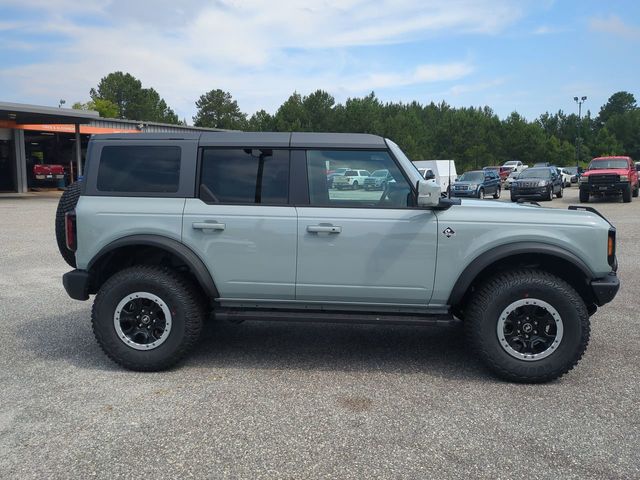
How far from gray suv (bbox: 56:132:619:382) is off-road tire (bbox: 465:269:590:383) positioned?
0.01 metres

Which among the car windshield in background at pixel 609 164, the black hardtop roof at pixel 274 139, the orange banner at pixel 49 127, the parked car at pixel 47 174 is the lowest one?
the parked car at pixel 47 174

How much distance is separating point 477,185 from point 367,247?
24.6m

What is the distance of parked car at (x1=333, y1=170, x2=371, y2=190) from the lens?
15.4 ft

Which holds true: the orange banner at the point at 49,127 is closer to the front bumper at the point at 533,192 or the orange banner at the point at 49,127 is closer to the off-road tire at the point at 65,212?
the front bumper at the point at 533,192

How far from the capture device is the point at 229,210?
183 inches

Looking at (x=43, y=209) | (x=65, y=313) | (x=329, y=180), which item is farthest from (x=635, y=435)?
(x=43, y=209)

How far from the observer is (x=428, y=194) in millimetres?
4352

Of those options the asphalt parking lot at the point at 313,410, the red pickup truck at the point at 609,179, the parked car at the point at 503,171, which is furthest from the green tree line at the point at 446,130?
the asphalt parking lot at the point at 313,410

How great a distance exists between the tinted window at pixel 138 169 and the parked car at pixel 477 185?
22.8m

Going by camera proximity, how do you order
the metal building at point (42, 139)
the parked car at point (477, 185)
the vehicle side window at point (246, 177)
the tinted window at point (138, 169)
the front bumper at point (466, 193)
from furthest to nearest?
the metal building at point (42, 139), the parked car at point (477, 185), the front bumper at point (466, 193), the tinted window at point (138, 169), the vehicle side window at point (246, 177)

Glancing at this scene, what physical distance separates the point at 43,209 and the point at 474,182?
19.9 meters

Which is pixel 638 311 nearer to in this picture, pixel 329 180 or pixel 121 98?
pixel 329 180

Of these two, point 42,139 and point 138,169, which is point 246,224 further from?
point 42,139

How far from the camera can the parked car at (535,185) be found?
26.8 metres
